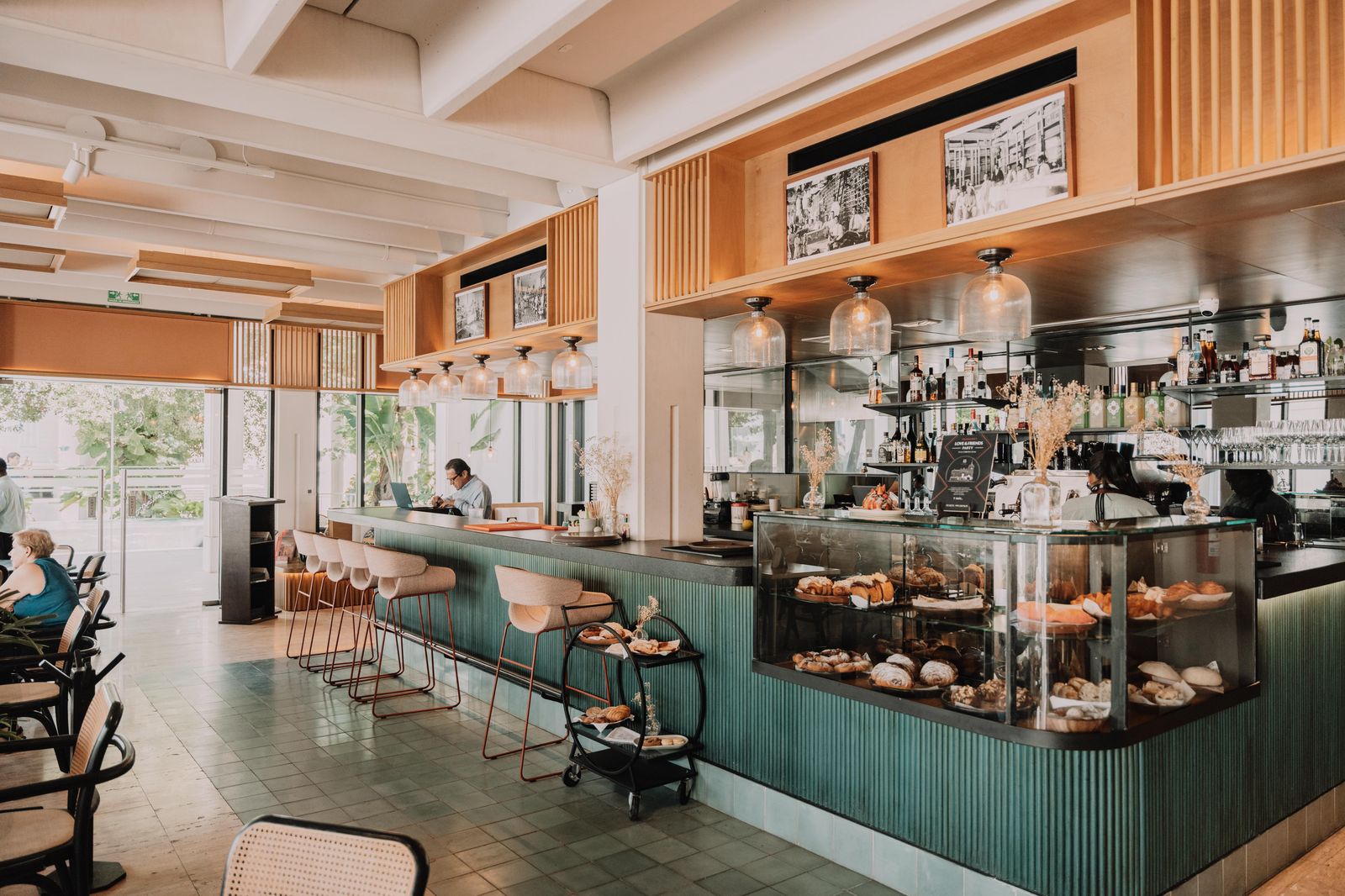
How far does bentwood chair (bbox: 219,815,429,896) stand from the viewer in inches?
70.4

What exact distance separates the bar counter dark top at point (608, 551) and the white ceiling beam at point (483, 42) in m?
2.44

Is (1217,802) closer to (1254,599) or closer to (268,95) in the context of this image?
(1254,599)

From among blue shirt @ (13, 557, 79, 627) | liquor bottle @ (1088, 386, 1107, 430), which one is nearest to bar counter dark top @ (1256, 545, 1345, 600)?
liquor bottle @ (1088, 386, 1107, 430)

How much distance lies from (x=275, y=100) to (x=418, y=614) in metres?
4.53

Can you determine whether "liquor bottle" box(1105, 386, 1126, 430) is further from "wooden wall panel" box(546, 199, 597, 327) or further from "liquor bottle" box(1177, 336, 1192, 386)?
"wooden wall panel" box(546, 199, 597, 327)

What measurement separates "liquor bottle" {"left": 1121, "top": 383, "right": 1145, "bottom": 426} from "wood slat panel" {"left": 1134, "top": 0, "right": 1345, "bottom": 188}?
138 inches

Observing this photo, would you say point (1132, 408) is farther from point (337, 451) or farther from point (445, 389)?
point (337, 451)

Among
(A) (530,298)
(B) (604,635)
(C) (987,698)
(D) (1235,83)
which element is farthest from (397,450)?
(D) (1235,83)

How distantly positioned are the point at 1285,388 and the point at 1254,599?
2877 mm

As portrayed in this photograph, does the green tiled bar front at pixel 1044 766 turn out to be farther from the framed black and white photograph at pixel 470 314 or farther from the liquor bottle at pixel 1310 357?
the framed black and white photograph at pixel 470 314

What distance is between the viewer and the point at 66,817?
2.64 meters

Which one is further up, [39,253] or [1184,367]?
[39,253]

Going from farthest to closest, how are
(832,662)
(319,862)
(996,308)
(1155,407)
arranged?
(1155,407) < (832,662) < (996,308) < (319,862)

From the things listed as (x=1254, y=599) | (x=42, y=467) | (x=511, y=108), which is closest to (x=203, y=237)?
(x=511, y=108)
